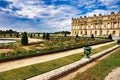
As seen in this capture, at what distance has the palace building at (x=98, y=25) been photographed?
70625mm

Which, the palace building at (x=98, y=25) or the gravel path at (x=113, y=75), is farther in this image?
the palace building at (x=98, y=25)

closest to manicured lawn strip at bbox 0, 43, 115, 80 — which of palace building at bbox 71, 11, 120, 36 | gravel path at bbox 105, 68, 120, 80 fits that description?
gravel path at bbox 105, 68, 120, 80

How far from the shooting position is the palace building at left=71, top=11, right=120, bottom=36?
70625mm

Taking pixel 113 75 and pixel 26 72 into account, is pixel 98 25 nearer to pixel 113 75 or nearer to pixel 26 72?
pixel 113 75

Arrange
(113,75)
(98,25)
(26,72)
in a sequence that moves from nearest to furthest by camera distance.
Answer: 1. (26,72)
2. (113,75)
3. (98,25)

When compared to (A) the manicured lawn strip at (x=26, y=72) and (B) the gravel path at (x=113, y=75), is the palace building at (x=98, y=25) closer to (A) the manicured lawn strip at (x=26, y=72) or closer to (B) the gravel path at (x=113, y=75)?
(B) the gravel path at (x=113, y=75)

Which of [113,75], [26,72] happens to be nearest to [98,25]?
[113,75]

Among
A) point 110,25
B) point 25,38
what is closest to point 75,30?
point 110,25

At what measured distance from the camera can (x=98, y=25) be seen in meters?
77.5

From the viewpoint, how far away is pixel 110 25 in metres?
72.4

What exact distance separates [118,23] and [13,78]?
2631 inches

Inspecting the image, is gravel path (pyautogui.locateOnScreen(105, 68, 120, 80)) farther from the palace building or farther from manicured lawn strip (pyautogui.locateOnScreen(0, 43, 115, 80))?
the palace building

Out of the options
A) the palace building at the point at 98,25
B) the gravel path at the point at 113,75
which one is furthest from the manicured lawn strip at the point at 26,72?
the palace building at the point at 98,25

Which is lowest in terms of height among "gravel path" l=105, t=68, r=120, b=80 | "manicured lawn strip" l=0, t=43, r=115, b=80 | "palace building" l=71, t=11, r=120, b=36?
"gravel path" l=105, t=68, r=120, b=80
